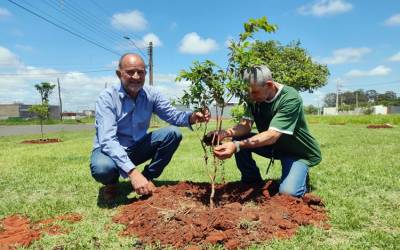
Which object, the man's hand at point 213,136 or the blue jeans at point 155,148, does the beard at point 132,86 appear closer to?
the blue jeans at point 155,148

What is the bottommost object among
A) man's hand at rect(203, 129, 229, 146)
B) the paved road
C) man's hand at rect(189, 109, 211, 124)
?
the paved road

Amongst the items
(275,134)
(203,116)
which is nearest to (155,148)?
(203,116)

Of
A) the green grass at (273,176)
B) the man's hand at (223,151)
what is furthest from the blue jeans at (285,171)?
the man's hand at (223,151)

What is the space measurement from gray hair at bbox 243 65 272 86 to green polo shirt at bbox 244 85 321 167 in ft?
1.40

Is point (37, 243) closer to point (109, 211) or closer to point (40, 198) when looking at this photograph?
point (109, 211)

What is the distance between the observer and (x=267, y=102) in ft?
13.9

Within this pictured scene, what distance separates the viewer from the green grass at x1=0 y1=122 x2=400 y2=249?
3.44 m

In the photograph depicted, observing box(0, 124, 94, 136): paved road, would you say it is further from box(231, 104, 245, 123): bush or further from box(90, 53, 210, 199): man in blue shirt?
box(231, 104, 245, 123): bush

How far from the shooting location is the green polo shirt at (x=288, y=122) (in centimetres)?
403

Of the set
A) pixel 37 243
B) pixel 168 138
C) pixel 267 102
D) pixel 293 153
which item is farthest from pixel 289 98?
pixel 37 243

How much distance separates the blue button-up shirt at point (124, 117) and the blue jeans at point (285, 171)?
34.7 inches

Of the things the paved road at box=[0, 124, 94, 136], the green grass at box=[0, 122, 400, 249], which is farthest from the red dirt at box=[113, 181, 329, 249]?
the paved road at box=[0, 124, 94, 136]

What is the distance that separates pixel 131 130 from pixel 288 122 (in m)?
1.96

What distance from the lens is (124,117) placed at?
4.80 meters
